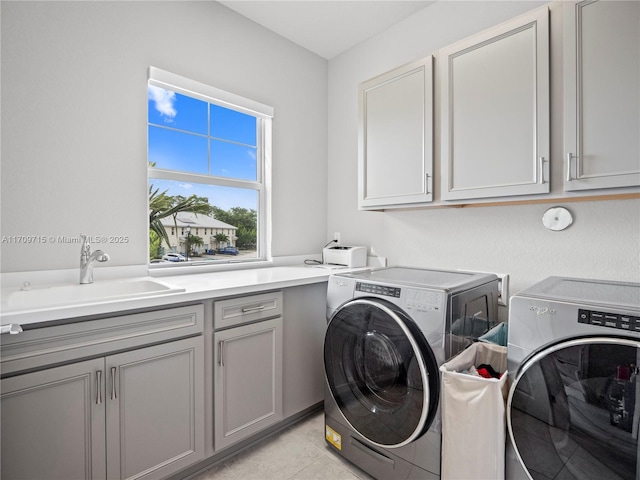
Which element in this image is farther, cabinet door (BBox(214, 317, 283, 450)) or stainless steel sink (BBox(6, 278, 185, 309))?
cabinet door (BBox(214, 317, 283, 450))

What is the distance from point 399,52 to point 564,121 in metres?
1.44

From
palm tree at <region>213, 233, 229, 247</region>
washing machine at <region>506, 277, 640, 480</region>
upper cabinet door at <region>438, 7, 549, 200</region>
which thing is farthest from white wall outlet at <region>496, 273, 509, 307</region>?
palm tree at <region>213, 233, 229, 247</region>

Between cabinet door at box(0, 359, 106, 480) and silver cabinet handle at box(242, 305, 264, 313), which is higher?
silver cabinet handle at box(242, 305, 264, 313)

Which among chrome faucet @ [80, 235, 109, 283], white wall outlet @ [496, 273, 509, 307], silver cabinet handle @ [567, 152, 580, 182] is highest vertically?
silver cabinet handle @ [567, 152, 580, 182]

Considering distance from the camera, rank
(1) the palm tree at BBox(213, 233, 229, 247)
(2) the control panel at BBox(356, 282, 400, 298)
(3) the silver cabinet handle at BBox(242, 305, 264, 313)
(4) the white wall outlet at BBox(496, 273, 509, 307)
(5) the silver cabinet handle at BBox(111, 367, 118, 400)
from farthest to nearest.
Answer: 1. (1) the palm tree at BBox(213, 233, 229, 247)
2. (4) the white wall outlet at BBox(496, 273, 509, 307)
3. (3) the silver cabinet handle at BBox(242, 305, 264, 313)
4. (2) the control panel at BBox(356, 282, 400, 298)
5. (5) the silver cabinet handle at BBox(111, 367, 118, 400)

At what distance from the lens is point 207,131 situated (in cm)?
239

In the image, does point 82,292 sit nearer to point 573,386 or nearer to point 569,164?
point 573,386

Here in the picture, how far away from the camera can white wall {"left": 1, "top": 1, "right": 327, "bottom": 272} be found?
61.4 inches

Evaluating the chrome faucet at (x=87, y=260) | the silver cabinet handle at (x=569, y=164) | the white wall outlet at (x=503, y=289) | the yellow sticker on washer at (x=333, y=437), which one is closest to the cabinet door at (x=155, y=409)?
the chrome faucet at (x=87, y=260)

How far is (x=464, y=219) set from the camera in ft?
7.06

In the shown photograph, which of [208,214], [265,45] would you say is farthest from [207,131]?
[265,45]

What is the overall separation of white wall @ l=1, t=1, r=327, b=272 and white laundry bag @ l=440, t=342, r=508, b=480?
182 centimetres

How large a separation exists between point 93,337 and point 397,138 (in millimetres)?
1942

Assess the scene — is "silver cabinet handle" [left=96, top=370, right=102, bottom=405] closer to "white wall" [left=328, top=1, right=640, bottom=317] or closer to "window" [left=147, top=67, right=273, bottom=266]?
"window" [left=147, top=67, right=273, bottom=266]
